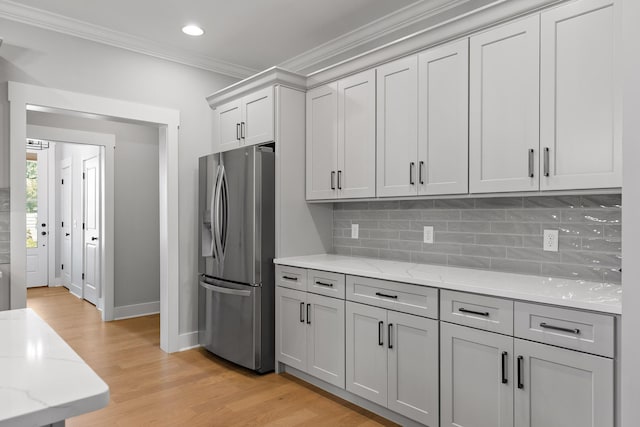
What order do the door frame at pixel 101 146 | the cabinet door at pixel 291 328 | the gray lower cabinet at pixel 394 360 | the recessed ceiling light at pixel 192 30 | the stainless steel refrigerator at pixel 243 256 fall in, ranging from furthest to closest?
the door frame at pixel 101 146 < the recessed ceiling light at pixel 192 30 < the stainless steel refrigerator at pixel 243 256 < the cabinet door at pixel 291 328 < the gray lower cabinet at pixel 394 360

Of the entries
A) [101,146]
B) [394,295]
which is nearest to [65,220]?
[101,146]

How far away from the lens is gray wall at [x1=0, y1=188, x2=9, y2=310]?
9.81 feet

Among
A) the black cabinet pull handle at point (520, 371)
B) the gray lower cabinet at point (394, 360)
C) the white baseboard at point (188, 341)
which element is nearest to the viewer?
the black cabinet pull handle at point (520, 371)

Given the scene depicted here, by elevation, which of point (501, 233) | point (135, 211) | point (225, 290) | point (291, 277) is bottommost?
point (225, 290)

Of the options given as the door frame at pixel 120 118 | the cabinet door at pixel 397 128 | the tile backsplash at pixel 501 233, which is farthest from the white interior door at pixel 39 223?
the cabinet door at pixel 397 128

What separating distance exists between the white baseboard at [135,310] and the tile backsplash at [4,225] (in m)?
2.21

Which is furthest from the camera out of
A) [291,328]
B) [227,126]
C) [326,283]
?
[227,126]

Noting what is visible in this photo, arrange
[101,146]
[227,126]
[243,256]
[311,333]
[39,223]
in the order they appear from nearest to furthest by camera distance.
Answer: [311,333] → [243,256] → [227,126] → [101,146] → [39,223]

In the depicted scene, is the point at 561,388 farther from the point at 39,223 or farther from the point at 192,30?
the point at 39,223

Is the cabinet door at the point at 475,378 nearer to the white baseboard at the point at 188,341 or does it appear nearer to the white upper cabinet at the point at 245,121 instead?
the white upper cabinet at the point at 245,121

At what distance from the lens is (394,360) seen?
2.46 metres

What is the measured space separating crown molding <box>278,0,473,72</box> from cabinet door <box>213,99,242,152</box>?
2.61 feet

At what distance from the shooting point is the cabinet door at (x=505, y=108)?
2.16m

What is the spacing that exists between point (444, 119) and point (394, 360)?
1.45m
